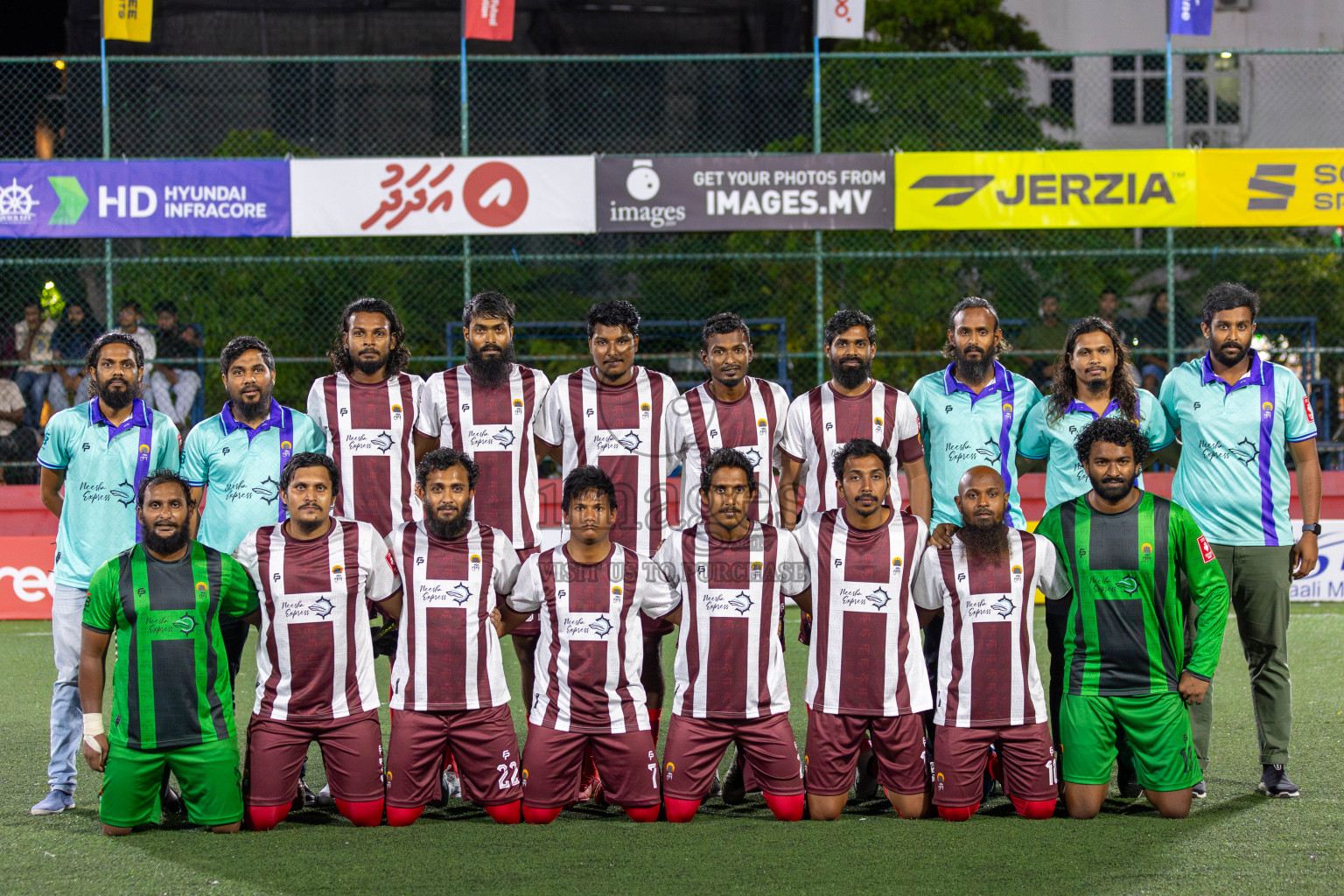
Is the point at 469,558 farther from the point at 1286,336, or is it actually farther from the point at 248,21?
the point at 248,21

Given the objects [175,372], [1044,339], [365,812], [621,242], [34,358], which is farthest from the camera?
[621,242]

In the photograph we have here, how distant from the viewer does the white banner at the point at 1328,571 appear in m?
10.2

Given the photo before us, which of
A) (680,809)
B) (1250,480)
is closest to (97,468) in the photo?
(680,809)

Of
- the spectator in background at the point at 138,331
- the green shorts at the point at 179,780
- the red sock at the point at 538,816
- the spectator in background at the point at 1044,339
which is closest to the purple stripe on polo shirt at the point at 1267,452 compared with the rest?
the red sock at the point at 538,816

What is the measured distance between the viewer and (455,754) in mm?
5039

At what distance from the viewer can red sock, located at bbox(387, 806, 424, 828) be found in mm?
4926

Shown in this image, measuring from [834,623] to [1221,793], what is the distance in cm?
171

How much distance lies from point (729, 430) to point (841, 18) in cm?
764

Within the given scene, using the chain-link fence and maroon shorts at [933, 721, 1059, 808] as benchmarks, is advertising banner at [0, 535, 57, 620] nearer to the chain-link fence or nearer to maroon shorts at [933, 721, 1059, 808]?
the chain-link fence

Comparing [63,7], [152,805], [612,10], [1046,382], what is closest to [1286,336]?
[1046,382]

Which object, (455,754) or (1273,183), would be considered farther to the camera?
(1273,183)

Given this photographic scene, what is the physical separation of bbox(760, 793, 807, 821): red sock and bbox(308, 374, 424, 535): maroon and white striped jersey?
1911mm

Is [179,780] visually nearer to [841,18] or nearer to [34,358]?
[34,358]

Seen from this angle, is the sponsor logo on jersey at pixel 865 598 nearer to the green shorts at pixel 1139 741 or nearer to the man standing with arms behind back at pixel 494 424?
the green shorts at pixel 1139 741
